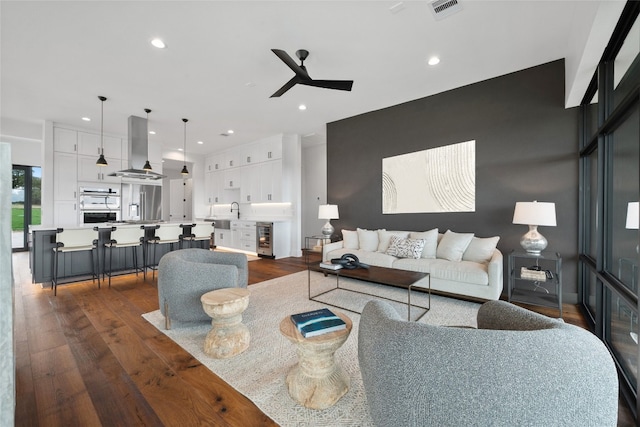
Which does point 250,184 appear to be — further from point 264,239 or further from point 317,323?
point 317,323

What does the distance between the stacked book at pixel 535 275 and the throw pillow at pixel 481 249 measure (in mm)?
429

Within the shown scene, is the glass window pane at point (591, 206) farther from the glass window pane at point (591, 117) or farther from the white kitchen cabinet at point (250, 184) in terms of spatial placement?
the white kitchen cabinet at point (250, 184)

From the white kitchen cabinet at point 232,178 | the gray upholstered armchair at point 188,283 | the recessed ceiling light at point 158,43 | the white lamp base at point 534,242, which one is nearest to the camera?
the gray upholstered armchair at point 188,283

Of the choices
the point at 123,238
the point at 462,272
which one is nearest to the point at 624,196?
the point at 462,272

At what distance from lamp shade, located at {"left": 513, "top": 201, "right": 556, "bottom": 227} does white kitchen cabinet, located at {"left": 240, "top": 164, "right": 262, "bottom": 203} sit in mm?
5602

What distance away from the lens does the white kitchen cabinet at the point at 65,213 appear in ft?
18.3

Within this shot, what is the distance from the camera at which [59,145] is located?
18.4ft

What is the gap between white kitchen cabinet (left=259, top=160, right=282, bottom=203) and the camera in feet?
21.8

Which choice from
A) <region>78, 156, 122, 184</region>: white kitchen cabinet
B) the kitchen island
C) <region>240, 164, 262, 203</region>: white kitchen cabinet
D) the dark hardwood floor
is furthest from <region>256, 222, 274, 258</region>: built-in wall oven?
<region>78, 156, 122, 184</region>: white kitchen cabinet

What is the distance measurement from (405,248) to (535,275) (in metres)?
1.52

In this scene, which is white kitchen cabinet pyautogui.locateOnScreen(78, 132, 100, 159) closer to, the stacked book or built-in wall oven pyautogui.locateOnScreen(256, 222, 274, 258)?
built-in wall oven pyautogui.locateOnScreen(256, 222, 274, 258)

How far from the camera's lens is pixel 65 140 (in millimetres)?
5680

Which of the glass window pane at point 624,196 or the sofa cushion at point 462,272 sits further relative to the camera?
the sofa cushion at point 462,272

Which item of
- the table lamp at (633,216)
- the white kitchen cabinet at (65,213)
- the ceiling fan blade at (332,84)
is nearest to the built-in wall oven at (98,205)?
the white kitchen cabinet at (65,213)
